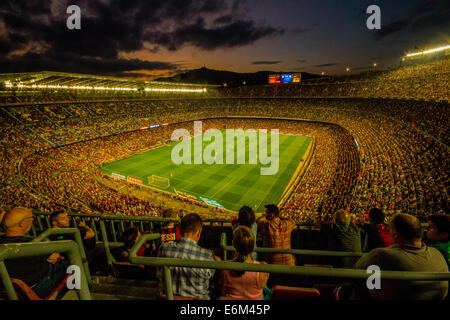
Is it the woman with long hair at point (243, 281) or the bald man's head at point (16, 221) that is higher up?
the bald man's head at point (16, 221)

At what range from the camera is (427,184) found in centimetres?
1443

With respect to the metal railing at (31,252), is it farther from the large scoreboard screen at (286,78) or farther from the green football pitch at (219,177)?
the large scoreboard screen at (286,78)

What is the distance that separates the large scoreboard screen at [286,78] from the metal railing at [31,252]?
8172 cm

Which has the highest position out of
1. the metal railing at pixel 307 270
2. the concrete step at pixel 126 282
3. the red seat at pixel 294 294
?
the metal railing at pixel 307 270

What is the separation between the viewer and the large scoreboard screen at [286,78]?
74.4m

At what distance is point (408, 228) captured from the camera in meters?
2.55

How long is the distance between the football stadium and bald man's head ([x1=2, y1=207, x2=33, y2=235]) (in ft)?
0.07

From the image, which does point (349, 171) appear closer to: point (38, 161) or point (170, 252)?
point (170, 252)

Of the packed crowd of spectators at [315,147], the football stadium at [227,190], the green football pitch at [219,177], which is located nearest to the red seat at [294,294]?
the football stadium at [227,190]

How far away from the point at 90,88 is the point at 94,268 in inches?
2023

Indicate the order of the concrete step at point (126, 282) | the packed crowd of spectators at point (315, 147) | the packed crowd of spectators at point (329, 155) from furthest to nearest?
1. the packed crowd of spectators at point (315, 147)
2. the packed crowd of spectators at point (329, 155)
3. the concrete step at point (126, 282)

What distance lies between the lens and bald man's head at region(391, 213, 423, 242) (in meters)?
2.50

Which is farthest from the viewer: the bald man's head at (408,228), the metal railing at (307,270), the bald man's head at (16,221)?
the bald man's head at (16,221)

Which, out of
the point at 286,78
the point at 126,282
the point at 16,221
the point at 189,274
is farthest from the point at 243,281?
A: the point at 286,78
